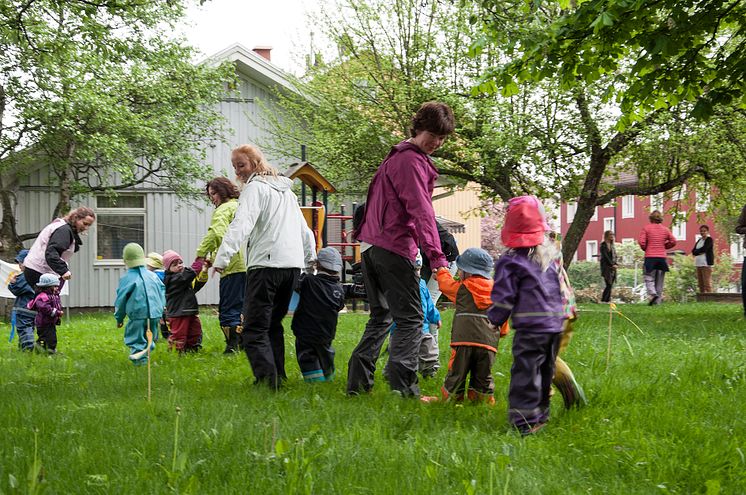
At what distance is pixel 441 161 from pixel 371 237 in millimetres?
17302

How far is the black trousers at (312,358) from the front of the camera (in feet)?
22.2

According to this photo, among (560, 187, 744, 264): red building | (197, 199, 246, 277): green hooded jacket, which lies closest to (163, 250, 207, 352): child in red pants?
(197, 199, 246, 277): green hooded jacket

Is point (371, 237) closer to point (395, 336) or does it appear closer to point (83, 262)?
point (395, 336)

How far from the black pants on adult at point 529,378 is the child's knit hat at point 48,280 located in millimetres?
6227

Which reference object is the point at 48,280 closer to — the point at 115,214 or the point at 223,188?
the point at 223,188

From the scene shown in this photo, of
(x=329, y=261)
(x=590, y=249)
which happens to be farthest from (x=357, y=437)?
(x=590, y=249)

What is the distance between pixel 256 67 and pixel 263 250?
21.2m

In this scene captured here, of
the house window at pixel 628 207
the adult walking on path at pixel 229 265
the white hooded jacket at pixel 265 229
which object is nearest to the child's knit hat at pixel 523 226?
the white hooded jacket at pixel 265 229

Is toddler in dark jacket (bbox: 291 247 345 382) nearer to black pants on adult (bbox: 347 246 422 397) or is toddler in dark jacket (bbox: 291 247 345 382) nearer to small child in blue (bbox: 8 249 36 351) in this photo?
black pants on adult (bbox: 347 246 422 397)

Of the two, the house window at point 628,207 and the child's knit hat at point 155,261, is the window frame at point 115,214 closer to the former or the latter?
the child's knit hat at point 155,261

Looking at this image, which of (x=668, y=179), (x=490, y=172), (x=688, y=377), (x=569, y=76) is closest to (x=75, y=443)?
(x=688, y=377)

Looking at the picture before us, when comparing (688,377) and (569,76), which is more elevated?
(569,76)

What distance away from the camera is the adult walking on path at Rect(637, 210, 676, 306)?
19141mm

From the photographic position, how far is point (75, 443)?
4285 mm
